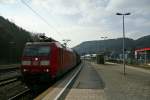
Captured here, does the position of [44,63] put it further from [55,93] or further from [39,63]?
[55,93]

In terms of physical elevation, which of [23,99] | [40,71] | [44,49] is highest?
[44,49]

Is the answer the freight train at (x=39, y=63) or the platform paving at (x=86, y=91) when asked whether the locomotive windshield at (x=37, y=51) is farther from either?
the platform paving at (x=86, y=91)

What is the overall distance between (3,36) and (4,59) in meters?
5.56

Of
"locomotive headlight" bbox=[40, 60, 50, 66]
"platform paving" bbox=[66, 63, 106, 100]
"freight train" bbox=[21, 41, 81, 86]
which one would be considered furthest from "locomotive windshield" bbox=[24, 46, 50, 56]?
"platform paving" bbox=[66, 63, 106, 100]

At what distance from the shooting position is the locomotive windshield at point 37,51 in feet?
62.4

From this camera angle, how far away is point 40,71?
1847cm

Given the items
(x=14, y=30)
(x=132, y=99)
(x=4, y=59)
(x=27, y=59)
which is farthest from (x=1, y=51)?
(x=132, y=99)

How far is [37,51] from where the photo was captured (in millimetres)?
19203

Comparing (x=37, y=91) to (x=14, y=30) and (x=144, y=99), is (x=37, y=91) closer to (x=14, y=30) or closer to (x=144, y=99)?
(x=144, y=99)

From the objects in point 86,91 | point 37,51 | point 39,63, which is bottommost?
point 86,91

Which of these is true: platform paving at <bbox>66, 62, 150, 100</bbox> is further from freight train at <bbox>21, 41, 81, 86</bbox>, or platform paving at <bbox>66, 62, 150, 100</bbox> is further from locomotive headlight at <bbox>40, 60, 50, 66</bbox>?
locomotive headlight at <bbox>40, 60, 50, 66</bbox>

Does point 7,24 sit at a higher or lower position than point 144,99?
higher

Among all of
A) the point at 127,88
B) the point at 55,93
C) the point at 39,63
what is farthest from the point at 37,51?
the point at 127,88

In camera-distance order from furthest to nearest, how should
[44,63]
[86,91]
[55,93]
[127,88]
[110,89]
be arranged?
[44,63] < [127,88] < [110,89] < [86,91] < [55,93]
